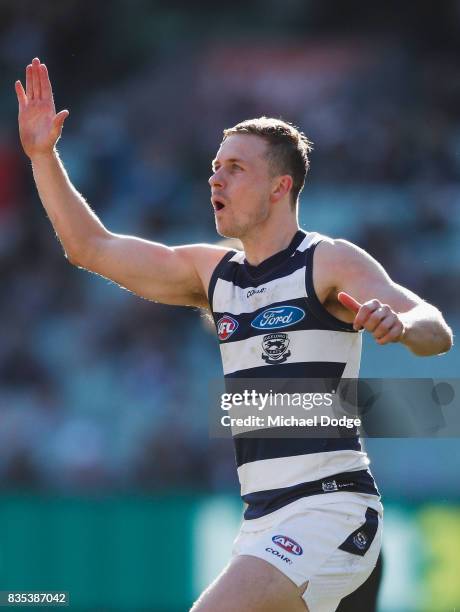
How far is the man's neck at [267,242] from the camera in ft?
15.6

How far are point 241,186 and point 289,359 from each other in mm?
823

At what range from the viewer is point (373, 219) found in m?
13.0

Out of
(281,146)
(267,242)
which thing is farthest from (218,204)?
(281,146)

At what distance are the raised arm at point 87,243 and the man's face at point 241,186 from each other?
268mm

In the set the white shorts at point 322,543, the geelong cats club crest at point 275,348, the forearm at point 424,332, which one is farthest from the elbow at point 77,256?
the forearm at point 424,332

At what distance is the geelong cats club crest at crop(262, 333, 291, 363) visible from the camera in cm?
439

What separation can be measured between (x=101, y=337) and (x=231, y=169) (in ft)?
28.1

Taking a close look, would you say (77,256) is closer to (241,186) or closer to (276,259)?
(241,186)

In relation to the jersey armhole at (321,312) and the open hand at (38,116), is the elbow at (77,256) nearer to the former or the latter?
the open hand at (38,116)

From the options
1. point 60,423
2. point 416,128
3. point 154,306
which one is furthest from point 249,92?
point 60,423

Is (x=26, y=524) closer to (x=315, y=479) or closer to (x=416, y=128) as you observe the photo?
(x=315, y=479)

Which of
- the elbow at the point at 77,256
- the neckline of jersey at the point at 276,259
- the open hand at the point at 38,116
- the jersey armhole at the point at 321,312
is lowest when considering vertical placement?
the jersey armhole at the point at 321,312

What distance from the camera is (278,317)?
4438mm

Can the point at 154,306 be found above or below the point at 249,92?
below
